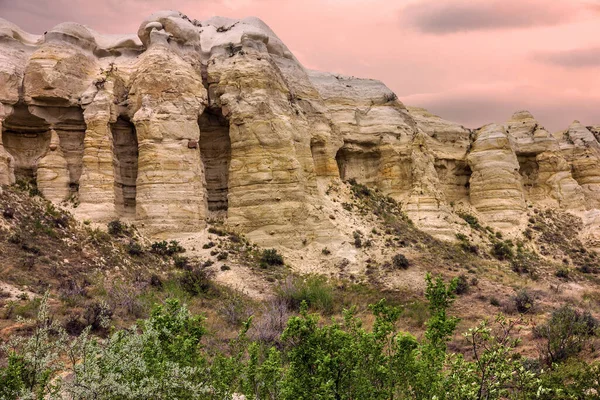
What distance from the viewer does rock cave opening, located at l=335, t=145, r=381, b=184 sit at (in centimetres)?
3450

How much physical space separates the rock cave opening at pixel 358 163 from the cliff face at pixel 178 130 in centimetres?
87

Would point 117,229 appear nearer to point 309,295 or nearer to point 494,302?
point 309,295

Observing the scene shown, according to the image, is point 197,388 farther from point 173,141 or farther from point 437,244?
point 437,244

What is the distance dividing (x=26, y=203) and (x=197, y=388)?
2065 cm

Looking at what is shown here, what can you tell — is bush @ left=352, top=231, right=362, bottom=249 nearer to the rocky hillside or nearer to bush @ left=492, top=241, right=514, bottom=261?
the rocky hillside

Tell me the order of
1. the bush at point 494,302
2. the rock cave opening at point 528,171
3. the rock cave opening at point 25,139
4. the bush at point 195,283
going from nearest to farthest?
1. the bush at point 195,283
2. the bush at point 494,302
3. the rock cave opening at point 25,139
4. the rock cave opening at point 528,171

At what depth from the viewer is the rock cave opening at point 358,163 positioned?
113 ft

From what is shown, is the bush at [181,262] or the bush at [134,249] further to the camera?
the bush at [181,262]

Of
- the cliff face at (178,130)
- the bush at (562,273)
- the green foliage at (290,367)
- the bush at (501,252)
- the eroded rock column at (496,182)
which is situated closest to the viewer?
the green foliage at (290,367)

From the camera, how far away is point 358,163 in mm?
35094

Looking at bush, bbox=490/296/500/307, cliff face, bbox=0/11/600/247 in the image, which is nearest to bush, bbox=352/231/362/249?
cliff face, bbox=0/11/600/247

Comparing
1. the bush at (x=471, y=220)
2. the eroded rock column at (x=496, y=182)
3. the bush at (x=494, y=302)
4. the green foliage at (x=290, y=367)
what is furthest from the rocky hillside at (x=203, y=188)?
the green foliage at (x=290, y=367)

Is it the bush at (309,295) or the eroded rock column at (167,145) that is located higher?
the eroded rock column at (167,145)

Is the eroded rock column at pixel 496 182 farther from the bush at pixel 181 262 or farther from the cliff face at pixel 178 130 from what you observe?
the bush at pixel 181 262
